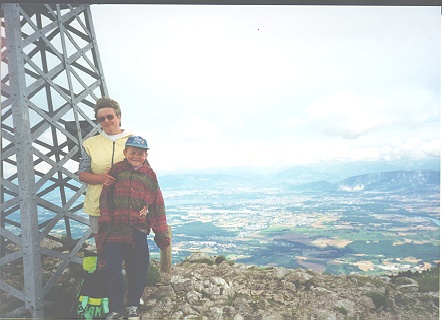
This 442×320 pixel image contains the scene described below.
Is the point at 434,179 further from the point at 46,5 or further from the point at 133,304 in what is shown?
the point at 46,5

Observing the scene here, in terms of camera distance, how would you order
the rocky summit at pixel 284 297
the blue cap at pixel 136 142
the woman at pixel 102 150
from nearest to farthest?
the blue cap at pixel 136 142 < the woman at pixel 102 150 < the rocky summit at pixel 284 297

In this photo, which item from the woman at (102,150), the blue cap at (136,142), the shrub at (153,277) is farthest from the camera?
the shrub at (153,277)

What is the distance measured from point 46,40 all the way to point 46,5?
1.28ft

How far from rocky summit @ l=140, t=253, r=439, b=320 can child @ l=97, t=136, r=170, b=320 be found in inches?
22.9

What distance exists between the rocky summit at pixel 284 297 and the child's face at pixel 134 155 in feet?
5.42

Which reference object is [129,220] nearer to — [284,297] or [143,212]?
[143,212]

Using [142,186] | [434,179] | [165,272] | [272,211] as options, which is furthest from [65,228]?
[434,179]

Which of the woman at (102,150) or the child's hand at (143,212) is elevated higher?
the woman at (102,150)

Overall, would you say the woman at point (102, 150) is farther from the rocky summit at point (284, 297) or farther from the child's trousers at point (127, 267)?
the rocky summit at point (284, 297)

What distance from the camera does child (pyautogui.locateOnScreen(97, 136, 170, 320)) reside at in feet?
11.0

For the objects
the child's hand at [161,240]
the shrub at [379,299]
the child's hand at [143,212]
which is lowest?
the shrub at [379,299]

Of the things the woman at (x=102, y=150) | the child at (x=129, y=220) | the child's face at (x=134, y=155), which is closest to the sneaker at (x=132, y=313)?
the child at (x=129, y=220)

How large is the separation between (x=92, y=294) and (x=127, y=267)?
1.57 feet

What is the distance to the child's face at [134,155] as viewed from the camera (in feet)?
11.0
